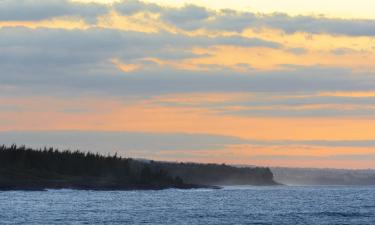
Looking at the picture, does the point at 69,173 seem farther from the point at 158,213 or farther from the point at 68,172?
the point at 158,213

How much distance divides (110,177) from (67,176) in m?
12.3

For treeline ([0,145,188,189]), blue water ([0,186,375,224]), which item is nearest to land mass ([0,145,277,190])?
treeline ([0,145,188,189])

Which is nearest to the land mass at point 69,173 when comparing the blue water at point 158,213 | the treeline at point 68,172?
the treeline at point 68,172

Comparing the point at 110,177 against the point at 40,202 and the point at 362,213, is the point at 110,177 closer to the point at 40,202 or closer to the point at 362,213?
the point at 40,202

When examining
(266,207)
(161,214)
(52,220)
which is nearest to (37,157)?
(266,207)

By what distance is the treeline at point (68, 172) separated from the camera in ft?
524

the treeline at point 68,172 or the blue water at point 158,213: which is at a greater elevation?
the treeline at point 68,172

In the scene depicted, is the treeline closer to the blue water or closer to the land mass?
the land mass

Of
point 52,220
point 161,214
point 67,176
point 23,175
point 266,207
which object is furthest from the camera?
point 67,176

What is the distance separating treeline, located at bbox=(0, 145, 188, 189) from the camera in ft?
524

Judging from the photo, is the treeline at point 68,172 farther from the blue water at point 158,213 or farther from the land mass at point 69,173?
the blue water at point 158,213

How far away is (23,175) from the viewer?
162 m

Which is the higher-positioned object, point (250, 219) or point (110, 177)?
point (110, 177)

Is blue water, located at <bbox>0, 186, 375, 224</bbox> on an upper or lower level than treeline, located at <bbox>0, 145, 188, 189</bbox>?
lower
